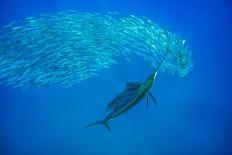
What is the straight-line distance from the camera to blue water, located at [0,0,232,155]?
9.43 m

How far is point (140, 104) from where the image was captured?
34.4 ft

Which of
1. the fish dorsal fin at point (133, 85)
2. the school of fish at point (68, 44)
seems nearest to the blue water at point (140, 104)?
the school of fish at point (68, 44)

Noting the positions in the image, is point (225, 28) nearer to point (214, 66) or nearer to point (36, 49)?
point (214, 66)

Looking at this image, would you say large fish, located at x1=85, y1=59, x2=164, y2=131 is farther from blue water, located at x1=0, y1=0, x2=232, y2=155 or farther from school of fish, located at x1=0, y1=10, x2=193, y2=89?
blue water, located at x1=0, y1=0, x2=232, y2=155

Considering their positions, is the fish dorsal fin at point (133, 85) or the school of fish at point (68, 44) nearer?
the fish dorsal fin at point (133, 85)

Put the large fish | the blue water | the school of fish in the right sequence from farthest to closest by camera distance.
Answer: the blue water < the school of fish < the large fish

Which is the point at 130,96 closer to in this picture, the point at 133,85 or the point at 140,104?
the point at 133,85

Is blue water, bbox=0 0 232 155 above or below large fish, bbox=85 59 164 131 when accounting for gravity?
above

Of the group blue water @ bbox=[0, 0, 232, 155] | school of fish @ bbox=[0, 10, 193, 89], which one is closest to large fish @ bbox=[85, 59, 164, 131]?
school of fish @ bbox=[0, 10, 193, 89]

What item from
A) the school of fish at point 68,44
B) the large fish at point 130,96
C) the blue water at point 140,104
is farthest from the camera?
the blue water at point 140,104

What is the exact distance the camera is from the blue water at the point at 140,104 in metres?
A: 9.43

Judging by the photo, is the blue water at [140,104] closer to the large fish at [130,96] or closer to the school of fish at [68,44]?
the school of fish at [68,44]

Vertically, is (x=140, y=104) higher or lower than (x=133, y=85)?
higher

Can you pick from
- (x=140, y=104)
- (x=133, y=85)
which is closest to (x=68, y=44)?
(x=140, y=104)
